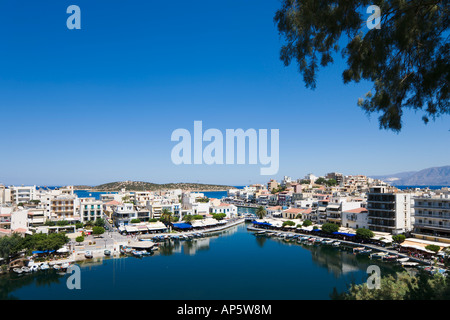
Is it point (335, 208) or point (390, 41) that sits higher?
point (390, 41)

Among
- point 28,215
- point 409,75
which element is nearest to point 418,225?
point 409,75

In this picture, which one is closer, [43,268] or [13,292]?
[13,292]

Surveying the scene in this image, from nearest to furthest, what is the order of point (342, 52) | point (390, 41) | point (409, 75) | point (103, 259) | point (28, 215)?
point (390, 41) < point (409, 75) < point (342, 52) < point (103, 259) < point (28, 215)

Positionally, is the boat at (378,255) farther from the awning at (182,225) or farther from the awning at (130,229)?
the awning at (130,229)

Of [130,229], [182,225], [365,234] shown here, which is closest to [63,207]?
[130,229]

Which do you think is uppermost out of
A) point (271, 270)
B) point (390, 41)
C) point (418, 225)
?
point (390, 41)

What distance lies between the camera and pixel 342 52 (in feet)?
17.5

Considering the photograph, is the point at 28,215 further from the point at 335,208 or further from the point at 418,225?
the point at 418,225

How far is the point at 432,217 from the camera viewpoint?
81.6 ft

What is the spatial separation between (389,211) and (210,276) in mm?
19117

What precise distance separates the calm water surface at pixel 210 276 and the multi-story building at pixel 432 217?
6925 mm

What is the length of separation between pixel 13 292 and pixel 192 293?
9645 mm

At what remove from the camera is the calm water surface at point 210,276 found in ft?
50.9
